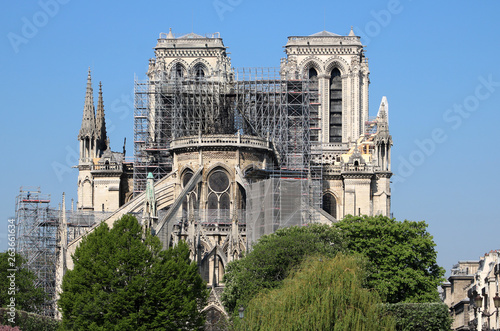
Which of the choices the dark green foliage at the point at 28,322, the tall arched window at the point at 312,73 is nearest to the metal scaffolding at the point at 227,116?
the tall arched window at the point at 312,73

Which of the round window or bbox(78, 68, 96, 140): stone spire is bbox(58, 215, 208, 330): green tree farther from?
bbox(78, 68, 96, 140): stone spire

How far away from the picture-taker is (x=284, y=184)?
3652 inches

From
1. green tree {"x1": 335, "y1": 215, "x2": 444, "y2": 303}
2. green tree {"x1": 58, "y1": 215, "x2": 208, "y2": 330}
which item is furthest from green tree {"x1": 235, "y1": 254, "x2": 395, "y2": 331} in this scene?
green tree {"x1": 335, "y1": 215, "x2": 444, "y2": 303}

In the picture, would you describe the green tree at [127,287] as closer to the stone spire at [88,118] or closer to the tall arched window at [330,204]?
the tall arched window at [330,204]

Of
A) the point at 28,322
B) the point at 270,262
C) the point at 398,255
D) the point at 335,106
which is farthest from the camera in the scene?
the point at 335,106

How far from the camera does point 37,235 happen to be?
99.7 m

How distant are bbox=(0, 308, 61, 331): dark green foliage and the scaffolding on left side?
22917mm

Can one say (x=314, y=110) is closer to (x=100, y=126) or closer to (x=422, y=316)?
(x=100, y=126)

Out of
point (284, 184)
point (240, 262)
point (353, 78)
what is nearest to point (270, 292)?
point (240, 262)

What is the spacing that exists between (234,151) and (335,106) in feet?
89.6

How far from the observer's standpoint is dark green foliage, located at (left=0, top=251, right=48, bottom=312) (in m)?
83.7

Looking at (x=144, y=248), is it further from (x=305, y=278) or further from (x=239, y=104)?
(x=239, y=104)

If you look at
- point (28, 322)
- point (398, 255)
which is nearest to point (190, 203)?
point (398, 255)

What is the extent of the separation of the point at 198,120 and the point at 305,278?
43.2 m
